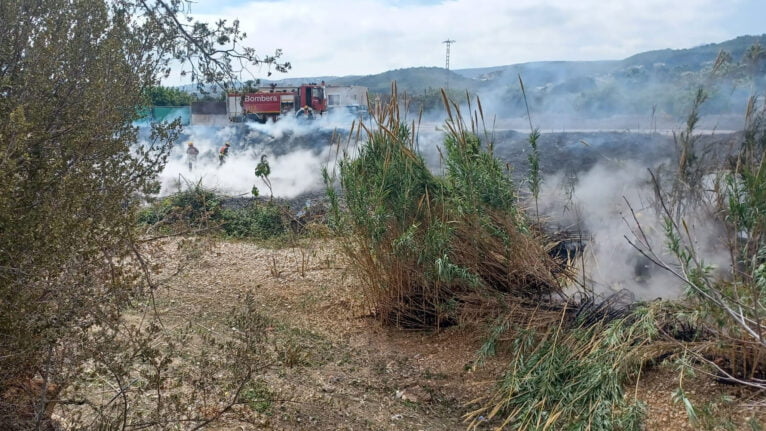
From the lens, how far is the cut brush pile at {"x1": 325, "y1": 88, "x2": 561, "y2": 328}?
478cm

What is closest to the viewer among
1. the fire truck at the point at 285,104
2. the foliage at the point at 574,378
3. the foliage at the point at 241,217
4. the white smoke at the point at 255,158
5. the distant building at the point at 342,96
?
the foliage at the point at 574,378

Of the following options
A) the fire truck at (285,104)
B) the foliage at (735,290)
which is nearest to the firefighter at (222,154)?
the fire truck at (285,104)

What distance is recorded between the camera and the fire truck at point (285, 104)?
904 inches

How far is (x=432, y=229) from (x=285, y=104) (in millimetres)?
19250

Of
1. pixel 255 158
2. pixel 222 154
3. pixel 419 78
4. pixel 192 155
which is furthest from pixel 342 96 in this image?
pixel 222 154

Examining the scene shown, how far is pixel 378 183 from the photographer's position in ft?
17.4

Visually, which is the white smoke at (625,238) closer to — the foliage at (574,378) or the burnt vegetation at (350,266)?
the burnt vegetation at (350,266)

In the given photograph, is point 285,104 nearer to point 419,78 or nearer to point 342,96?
point 342,96

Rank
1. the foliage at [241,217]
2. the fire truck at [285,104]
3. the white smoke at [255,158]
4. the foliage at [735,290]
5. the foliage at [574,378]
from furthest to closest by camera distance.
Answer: the fire truck at [285,104], the white smoke at [255,158], the foliage at [241,217], the foliage at [574,378], the foliage at [735,290]

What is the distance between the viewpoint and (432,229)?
16.1ft

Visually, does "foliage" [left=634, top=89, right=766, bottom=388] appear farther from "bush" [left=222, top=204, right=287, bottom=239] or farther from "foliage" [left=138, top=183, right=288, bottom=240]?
"bush" [left=222, top=204, right=287, bottom=239]

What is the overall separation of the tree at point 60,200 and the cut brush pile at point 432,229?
6.65 ft

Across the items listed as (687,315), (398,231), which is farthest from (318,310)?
(687,315)

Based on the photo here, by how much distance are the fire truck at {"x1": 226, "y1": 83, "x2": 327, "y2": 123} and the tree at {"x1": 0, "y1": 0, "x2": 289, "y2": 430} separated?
19.6 meters
